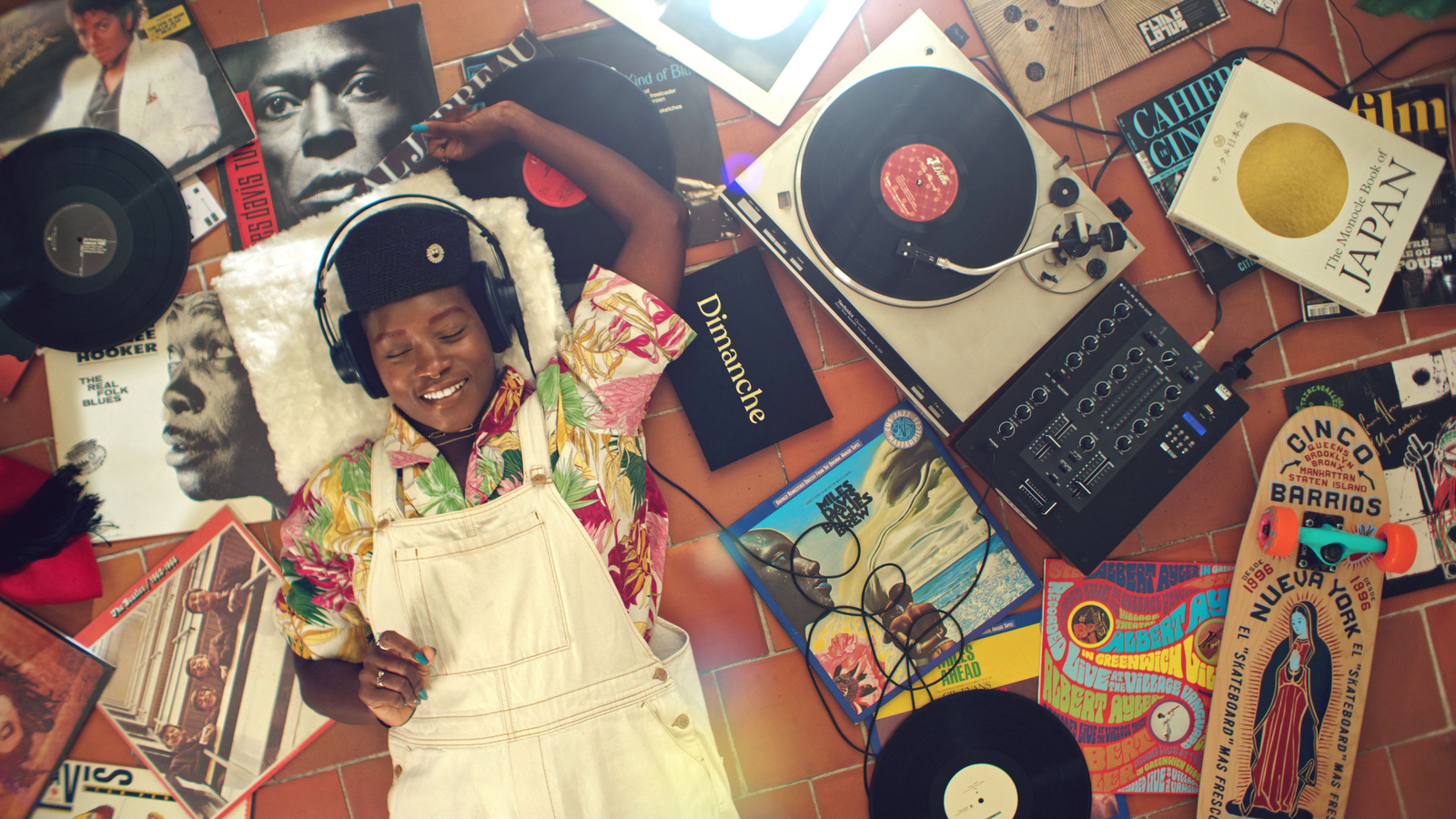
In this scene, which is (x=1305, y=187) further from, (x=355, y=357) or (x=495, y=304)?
(x=355, y=357)

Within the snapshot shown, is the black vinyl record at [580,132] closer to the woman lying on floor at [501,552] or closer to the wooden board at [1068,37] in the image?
the woman lying on floor at [501,552]

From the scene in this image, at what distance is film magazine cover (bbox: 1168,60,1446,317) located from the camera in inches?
50.0

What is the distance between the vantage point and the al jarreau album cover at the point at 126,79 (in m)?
1.36

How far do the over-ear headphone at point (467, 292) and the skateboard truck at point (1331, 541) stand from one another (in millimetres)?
1416

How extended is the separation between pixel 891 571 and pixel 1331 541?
0.80 m

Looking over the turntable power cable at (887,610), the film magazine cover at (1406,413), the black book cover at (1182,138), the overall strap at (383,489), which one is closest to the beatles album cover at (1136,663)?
the turntable power cable at (887,610)

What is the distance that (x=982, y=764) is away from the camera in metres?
1.33

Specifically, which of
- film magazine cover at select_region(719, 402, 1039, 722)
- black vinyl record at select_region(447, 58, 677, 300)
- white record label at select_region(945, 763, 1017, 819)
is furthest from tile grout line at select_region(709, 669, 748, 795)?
black vinyl record at select_region(447, 58, 677, 300)

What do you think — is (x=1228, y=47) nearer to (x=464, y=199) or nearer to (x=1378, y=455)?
(x=1378, y=455)

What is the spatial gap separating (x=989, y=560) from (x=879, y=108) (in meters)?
0.86

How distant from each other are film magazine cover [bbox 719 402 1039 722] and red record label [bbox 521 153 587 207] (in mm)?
733

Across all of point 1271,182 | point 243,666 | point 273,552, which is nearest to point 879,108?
point 1271,182

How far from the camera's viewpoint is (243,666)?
138cm

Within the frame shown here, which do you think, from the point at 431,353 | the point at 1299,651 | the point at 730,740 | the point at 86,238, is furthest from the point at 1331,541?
the point at 86,238
